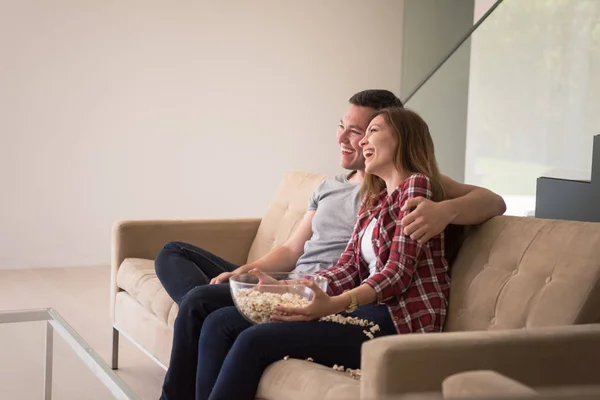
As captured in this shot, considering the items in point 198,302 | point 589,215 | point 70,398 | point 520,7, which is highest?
point 520,7

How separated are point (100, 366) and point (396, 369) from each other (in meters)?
0.80

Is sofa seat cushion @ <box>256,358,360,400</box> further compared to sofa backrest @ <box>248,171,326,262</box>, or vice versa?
sofa backrest @ <box>248,171,326,262</box>

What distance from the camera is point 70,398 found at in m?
Answer: 1.99

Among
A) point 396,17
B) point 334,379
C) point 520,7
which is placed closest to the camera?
point 334,379

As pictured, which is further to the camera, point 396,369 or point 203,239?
point 203,239

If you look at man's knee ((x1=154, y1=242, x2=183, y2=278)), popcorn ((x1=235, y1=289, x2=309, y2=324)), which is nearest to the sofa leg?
man's knee ((x1=154, y1=242, x2=183, y2=278))

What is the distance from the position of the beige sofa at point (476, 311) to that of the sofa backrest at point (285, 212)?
494mm

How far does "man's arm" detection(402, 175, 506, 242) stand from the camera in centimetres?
205

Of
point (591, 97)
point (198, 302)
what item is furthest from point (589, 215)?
point (198, 302)

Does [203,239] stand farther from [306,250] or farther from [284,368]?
[284,368]

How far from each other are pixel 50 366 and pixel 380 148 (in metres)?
1.03

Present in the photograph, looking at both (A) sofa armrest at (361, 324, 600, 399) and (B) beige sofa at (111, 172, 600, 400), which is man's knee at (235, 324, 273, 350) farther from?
(A) sofa armrest at (361, 324, 600, 399)

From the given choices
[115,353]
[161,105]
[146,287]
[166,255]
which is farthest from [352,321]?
[161,105]

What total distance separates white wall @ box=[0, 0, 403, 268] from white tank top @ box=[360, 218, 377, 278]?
3.70 meters
